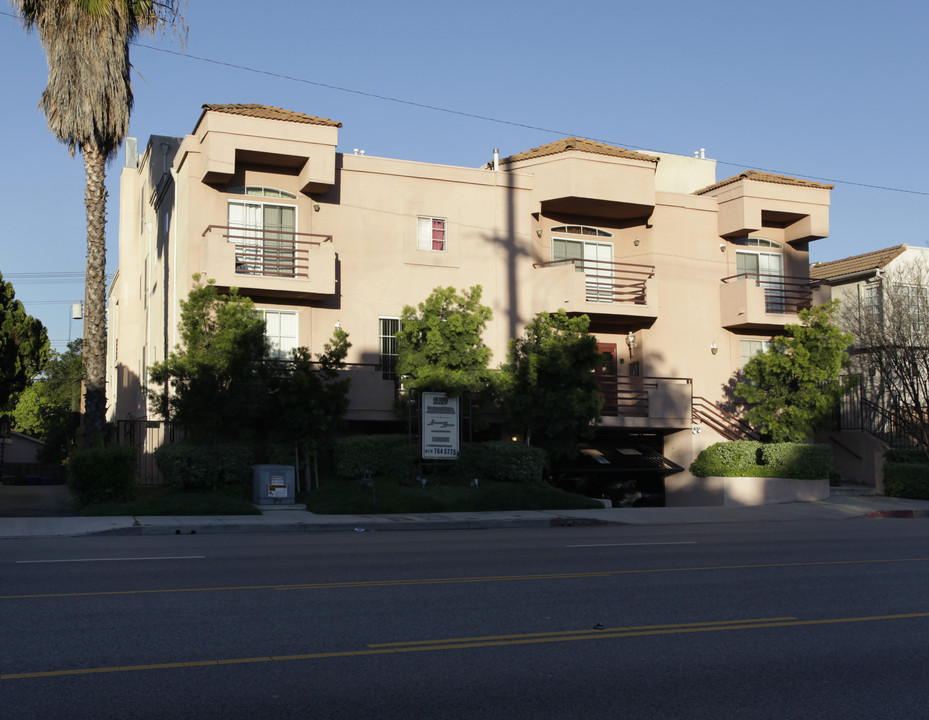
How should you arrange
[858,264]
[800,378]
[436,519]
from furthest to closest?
[858,264] → [800,378] → [436,519]

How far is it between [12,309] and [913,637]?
32758 mm

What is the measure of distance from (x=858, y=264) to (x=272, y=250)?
23.8 metres

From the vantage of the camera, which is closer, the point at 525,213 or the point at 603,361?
the point at 603,361

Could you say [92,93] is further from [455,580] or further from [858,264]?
[858,264]

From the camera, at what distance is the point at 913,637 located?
7.93 m

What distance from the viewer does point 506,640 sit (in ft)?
24.7

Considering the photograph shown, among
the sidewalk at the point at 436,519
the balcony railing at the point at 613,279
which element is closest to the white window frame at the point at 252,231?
the sidewalk at the point at 436,519

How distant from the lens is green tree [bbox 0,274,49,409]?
107 feet

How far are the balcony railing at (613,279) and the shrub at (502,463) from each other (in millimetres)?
5434

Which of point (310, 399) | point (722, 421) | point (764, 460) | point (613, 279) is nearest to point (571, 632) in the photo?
point (310, 399)

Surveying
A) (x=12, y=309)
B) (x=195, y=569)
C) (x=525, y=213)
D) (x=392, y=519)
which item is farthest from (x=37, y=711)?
(x=12, y=309)

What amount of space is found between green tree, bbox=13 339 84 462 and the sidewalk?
27.8 meters

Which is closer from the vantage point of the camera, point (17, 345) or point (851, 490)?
point (851, 490)

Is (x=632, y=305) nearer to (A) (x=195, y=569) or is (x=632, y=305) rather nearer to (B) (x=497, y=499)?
(B) (x=497, y=499)
